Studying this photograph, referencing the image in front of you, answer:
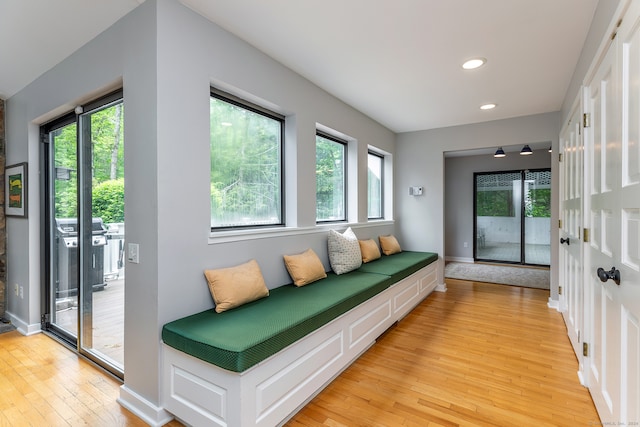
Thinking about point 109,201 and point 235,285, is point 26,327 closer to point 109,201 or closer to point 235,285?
point 109,201

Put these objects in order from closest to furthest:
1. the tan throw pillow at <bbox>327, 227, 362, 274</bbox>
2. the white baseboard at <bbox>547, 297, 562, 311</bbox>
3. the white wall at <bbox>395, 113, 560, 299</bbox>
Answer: the tan throw pillow at <bbox>327, 227, 362, 274</bbox>
the white baseboard at <bbox>547, 297, 562, 311</bbox>
the white wall at <bbox>395, 113, 560, 299</bbox>

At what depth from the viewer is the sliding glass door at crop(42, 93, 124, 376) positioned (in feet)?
7.79

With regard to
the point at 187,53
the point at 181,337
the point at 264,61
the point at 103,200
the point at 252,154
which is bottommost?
the point at 181,337

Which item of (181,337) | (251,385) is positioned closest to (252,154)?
(181,337)

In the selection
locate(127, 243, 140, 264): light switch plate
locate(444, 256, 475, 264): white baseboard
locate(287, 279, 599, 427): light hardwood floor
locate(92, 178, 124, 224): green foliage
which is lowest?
locate(287, 279, 599, 427): light hardwood floor

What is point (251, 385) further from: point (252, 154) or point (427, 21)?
point (427, 21)

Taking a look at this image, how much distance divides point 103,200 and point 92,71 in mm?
953

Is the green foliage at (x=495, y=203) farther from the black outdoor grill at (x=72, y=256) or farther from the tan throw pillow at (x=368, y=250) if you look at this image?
the black outdoor grill at (x=72, y=256)

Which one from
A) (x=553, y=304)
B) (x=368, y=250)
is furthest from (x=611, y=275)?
(x=553, y=304)

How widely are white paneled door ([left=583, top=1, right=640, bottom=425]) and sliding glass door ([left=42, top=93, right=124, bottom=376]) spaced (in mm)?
2861

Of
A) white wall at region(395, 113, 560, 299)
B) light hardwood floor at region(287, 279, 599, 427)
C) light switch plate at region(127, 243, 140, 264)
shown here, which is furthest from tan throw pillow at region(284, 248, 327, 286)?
white wall at region(395, 113, 560, 299)

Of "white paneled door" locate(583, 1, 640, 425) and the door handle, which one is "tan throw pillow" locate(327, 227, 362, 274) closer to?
"white paneled door" locate(583, 1, 640, 425)

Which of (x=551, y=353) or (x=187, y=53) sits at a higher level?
(x=187, y=53)

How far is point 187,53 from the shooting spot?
1991mm
